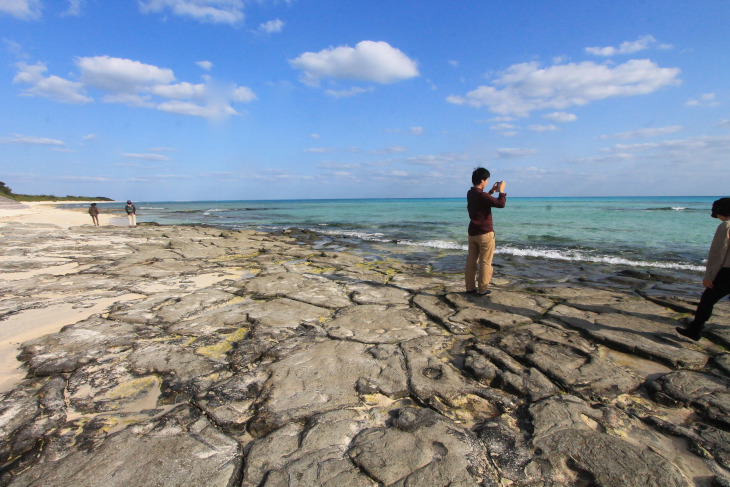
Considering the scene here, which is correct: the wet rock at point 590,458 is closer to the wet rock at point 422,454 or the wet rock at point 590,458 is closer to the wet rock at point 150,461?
the wet rock at point 422,454

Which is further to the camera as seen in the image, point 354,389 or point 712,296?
point 712,296

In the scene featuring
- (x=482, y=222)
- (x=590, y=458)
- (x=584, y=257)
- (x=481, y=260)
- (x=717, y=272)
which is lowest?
(x=584, y=257)

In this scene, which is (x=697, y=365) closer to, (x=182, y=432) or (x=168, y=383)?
(x=182, y=432)

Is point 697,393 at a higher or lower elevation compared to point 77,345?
lower

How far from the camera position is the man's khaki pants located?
4680 millimetres

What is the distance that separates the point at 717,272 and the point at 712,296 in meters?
0.24

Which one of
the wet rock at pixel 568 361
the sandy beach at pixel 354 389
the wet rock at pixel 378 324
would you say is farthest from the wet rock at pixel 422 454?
the wet rock at pixel 378 324

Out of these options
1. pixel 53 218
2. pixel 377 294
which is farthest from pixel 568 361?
pixel 53 218

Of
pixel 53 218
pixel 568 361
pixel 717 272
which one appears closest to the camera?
pixel 568 361

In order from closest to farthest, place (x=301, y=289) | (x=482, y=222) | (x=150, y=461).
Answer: (x=150, y=461)
(x=482, y=222)
(x=301, y=289)

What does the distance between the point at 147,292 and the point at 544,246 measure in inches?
443

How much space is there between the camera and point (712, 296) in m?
3.41

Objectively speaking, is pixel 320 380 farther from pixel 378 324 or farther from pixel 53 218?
pixel 53 218

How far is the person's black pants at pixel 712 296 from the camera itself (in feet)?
11.0
